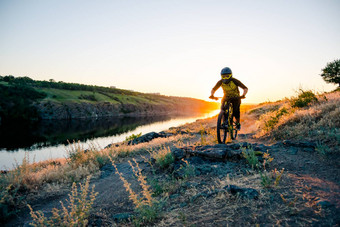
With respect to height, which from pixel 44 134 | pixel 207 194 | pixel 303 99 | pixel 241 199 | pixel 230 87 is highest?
pixel 230 87

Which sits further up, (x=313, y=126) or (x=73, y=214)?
(x=313, y=126)

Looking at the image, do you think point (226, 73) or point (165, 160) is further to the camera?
point (226, 73)

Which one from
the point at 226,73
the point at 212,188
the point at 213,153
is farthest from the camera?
the point at 226,73

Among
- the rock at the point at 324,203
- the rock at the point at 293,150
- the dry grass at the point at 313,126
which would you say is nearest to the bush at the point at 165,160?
the rock at the point at 293,150

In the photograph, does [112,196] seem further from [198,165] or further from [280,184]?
[280,184]

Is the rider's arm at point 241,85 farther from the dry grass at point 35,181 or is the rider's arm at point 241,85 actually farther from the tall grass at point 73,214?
the tall grass at point 73,214

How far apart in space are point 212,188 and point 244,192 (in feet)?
2.03

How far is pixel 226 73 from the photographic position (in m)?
7.23

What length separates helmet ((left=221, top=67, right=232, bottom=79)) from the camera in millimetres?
7219

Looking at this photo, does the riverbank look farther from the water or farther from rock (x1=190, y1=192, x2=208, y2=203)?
the water

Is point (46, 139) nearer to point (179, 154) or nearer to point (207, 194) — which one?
point (179, 154)

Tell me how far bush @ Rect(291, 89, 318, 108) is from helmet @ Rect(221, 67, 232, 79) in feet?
17.3

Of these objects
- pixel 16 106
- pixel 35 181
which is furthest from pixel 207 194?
pixel 16 106

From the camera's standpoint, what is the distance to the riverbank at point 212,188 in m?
2.44
